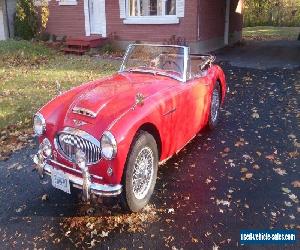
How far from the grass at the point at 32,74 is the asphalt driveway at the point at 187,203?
197 cm

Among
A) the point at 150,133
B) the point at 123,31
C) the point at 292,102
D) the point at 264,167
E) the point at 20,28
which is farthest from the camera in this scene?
the point at 20,28

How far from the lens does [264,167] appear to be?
511 cm

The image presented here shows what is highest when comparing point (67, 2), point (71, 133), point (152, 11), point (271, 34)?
point (67, 2)

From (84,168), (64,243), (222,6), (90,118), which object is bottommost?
(64,243)

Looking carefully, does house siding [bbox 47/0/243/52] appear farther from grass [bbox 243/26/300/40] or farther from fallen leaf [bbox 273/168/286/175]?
fallen leaf [bbox 273/168/286/175]

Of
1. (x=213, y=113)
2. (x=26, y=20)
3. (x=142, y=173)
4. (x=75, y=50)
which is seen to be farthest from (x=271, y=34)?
(x=142, y=173)

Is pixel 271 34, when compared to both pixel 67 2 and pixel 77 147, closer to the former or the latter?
pixel 67 2

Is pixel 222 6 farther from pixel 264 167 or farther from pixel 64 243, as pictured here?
pixel 64 243

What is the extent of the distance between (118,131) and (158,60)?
219cm

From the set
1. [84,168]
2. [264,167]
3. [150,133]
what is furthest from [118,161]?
[264,167]

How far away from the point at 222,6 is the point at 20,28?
31.9 feet

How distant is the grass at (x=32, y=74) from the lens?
755 cm

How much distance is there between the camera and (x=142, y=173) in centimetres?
407

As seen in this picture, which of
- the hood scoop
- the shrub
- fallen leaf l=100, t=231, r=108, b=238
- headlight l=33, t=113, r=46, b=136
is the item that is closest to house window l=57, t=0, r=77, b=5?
the shrub
